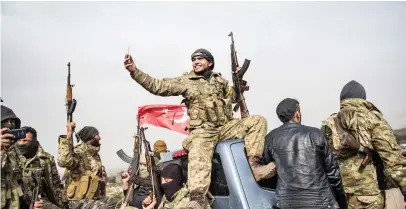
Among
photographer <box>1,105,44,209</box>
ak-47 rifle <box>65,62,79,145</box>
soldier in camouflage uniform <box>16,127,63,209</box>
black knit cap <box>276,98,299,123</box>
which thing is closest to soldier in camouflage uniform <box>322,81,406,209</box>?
black knit cap <box>276,98,299,123</box>

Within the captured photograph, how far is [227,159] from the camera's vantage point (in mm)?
3773

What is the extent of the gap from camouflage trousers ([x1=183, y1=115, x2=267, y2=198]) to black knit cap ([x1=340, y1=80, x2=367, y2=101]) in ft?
3.81

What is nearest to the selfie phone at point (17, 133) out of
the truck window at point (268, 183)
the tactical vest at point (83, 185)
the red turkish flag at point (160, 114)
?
the truck window at point (268, 183)

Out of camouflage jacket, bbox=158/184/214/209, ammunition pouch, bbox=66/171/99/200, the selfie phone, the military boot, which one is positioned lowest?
ammunition pouch, bbox=66/171/99/200

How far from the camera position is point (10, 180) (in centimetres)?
455

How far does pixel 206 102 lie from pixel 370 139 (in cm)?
172

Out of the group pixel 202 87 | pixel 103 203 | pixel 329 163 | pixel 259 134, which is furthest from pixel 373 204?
pixel 103 203

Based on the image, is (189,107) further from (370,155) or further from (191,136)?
(370,155)

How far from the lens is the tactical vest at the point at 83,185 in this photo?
7.20 meters

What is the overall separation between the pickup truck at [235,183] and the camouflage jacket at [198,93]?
630 millimetres

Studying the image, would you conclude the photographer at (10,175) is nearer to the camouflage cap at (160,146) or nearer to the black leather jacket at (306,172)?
the black leather jacket at (306,172)

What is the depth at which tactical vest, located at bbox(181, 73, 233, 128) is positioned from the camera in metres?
4.57

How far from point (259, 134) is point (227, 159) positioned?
0.46 metres

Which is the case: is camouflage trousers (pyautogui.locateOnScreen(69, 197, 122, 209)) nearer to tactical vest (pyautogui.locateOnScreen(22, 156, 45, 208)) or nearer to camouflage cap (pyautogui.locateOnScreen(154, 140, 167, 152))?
tactical vest (pyautogui.locateOnScreen(22, 156, 45, 208))
